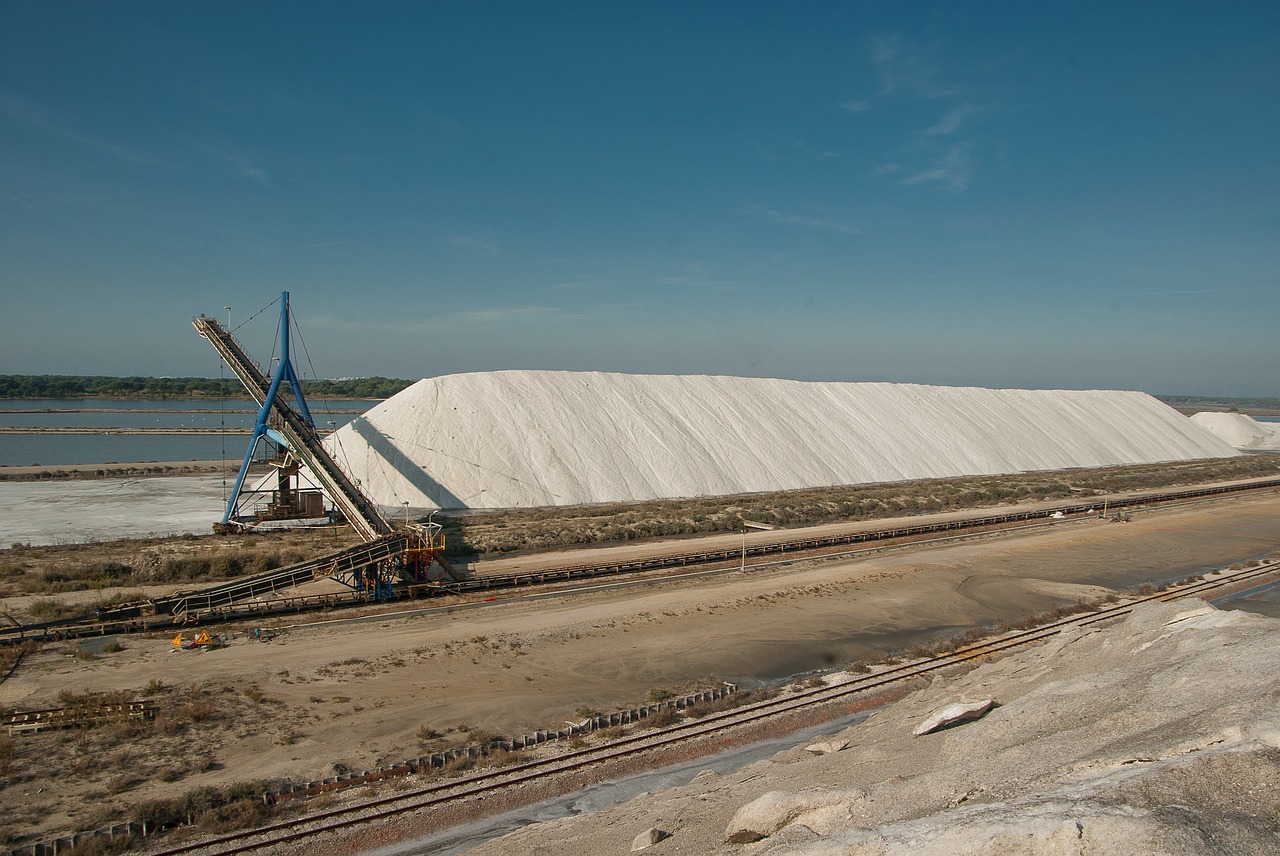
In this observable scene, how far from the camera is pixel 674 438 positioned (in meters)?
45.4

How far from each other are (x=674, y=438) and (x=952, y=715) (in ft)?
110

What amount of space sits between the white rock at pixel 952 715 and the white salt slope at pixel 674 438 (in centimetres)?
2650

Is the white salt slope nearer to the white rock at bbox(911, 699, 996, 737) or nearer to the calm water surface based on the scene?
the calm water surface

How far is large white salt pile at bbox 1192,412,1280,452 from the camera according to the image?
8644 cm

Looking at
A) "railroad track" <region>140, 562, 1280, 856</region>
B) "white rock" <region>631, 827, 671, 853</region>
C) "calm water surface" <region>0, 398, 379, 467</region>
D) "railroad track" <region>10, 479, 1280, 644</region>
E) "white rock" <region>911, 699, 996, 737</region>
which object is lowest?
"railroad track" <region>140, 562, 1280, 856</region>

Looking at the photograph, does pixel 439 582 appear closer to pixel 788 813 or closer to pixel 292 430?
pixel 292 430

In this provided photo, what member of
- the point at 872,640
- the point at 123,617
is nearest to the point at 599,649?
the point at 872,640

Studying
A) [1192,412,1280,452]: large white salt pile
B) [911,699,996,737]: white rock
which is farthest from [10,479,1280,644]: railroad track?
[1192,412,1280,452]: large white salt pile

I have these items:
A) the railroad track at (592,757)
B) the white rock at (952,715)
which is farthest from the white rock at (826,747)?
the railroad track at (592,757)

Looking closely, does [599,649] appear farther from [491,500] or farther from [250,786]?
[491,500]

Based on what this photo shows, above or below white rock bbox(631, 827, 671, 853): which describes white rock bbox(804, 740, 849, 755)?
below

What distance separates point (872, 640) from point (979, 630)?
10.4ft

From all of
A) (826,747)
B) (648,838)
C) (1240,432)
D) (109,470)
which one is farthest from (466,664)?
(1240,432)

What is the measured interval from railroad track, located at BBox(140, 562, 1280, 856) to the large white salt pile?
87.2m
